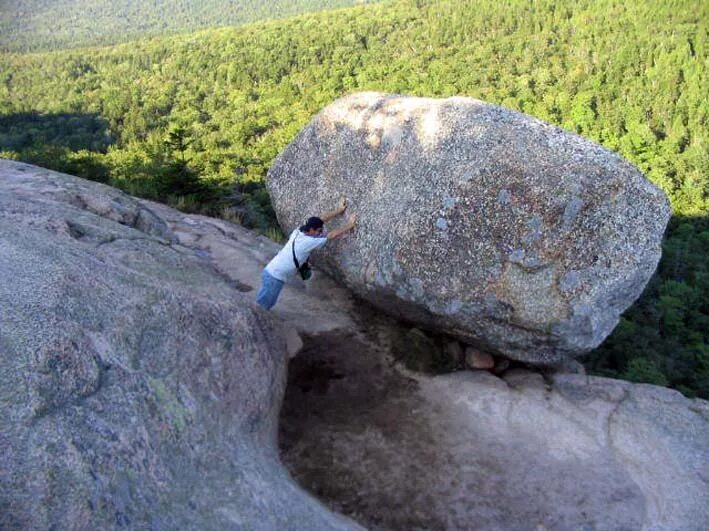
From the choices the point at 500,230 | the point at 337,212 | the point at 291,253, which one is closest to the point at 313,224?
the point at 291,253

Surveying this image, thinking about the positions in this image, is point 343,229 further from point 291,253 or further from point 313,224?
point 291,253

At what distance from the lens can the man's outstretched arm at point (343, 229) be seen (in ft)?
29.5

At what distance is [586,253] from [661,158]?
7299 centimetres

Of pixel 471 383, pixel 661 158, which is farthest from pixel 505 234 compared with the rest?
pixel 661 158

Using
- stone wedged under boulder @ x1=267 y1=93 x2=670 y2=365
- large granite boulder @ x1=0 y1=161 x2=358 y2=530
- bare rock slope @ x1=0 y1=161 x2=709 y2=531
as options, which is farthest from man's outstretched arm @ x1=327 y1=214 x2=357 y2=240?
large granite boulder @ x1=0 y1=161 x2=358 y2=530

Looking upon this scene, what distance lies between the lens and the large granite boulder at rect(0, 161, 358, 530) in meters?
4.32

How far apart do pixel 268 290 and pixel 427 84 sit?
8935cm

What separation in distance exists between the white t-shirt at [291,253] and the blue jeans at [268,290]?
0.08 m

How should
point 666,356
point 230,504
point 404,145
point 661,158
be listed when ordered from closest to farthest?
point 230,504, point 404,145, point 666,356, point 661,158

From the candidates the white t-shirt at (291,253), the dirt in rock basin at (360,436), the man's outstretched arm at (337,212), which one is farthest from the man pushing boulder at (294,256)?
the dirt in rock basin at (360,436)

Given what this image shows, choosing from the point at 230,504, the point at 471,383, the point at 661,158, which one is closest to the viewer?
the point at 230,504

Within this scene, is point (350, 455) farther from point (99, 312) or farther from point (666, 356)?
point (666, 356)

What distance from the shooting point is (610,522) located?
6.28 meters

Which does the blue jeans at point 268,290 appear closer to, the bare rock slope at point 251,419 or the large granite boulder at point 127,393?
the bare rock slope at point 251,419
